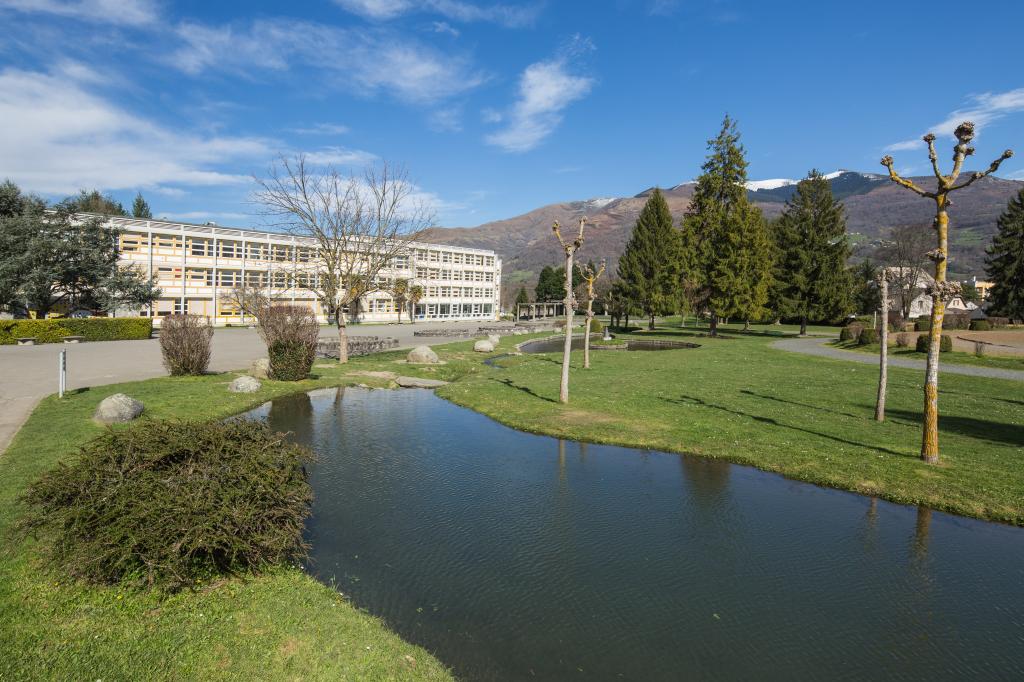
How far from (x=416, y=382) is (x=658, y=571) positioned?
59.5ft

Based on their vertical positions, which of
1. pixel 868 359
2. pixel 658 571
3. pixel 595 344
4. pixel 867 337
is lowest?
pixel 658 571

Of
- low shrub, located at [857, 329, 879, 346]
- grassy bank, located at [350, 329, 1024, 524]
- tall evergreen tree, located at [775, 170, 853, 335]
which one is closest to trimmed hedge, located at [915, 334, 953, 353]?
low shrub, located at [857, 329, 879, 346]

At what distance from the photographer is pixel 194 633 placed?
6.17 meters

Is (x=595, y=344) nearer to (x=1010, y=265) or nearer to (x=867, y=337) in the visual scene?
(x=867, y=337)

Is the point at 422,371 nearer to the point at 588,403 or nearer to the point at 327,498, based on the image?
the point at 588,403

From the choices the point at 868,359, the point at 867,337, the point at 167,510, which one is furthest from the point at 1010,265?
the point at 167,510

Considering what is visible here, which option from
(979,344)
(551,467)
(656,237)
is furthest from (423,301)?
(551,467)

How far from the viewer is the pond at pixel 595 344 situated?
47.3m

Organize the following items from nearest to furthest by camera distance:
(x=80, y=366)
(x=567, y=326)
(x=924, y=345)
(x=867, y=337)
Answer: (x=567, y=326)
(x=80, y=366)
(x=924, y=345)
(x=867, y=337)

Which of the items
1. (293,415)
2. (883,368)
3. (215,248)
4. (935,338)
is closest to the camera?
(935,338)

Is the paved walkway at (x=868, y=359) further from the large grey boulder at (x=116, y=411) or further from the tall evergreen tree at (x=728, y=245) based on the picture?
the large grey boulder at (x=116, y=411)

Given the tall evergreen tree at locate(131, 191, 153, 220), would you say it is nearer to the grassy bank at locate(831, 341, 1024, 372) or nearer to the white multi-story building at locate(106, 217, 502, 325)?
the white multi-story building at locate(106, 217, 502, 325)

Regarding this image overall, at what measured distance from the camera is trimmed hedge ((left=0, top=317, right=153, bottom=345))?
35344mm

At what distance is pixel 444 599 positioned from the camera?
7629 millimetres
